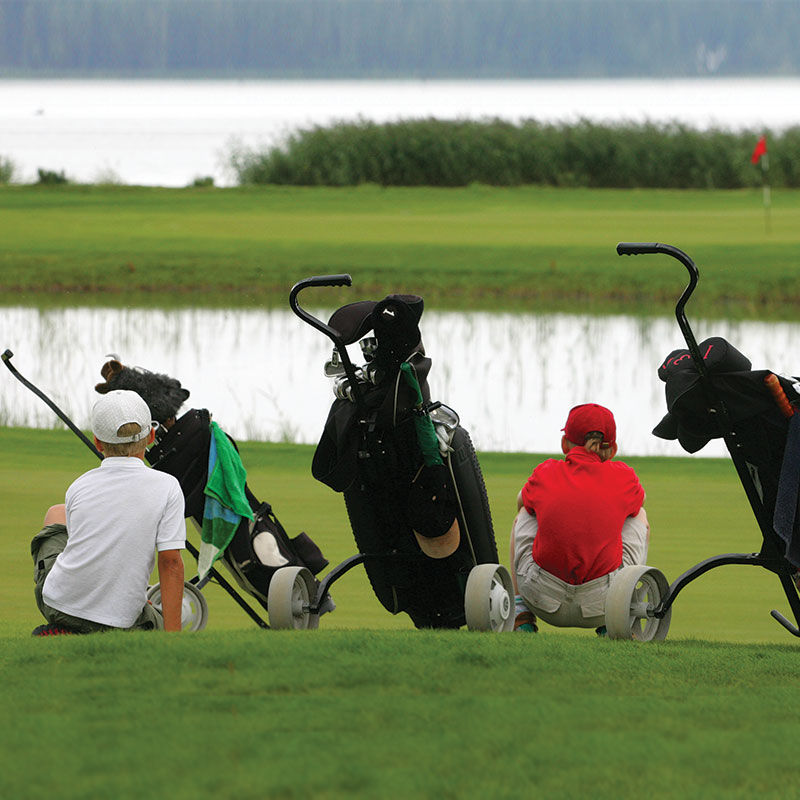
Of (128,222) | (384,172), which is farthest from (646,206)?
(128,222)

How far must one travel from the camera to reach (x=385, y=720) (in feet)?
10.4

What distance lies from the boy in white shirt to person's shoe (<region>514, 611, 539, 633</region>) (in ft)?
4.17

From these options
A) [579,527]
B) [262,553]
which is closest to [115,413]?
[262,553]

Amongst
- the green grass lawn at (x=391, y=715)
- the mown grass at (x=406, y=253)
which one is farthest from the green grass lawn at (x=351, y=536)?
the mown grass at (x=406, y=253)

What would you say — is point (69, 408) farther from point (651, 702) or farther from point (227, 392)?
point (651, 702)

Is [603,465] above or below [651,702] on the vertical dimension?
above

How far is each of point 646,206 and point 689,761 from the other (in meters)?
24.1

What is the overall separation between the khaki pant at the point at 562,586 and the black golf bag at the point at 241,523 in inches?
26.1

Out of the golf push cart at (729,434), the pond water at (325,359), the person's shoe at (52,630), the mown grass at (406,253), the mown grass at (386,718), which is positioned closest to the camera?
the mown grass at (386,718)

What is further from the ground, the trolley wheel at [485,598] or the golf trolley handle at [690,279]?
the golf trolley handle at [690,279]

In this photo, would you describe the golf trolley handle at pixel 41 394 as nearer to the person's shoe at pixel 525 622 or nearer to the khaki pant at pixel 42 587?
the khaki pant at pixel 42 587

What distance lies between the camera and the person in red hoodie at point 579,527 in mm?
4672

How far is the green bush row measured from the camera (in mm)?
30328

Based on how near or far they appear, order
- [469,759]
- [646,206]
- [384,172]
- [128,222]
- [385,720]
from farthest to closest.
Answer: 1. [384,172]
2. [646,206]
3. [128,222]
4. [385,720]
5. [469,759]
